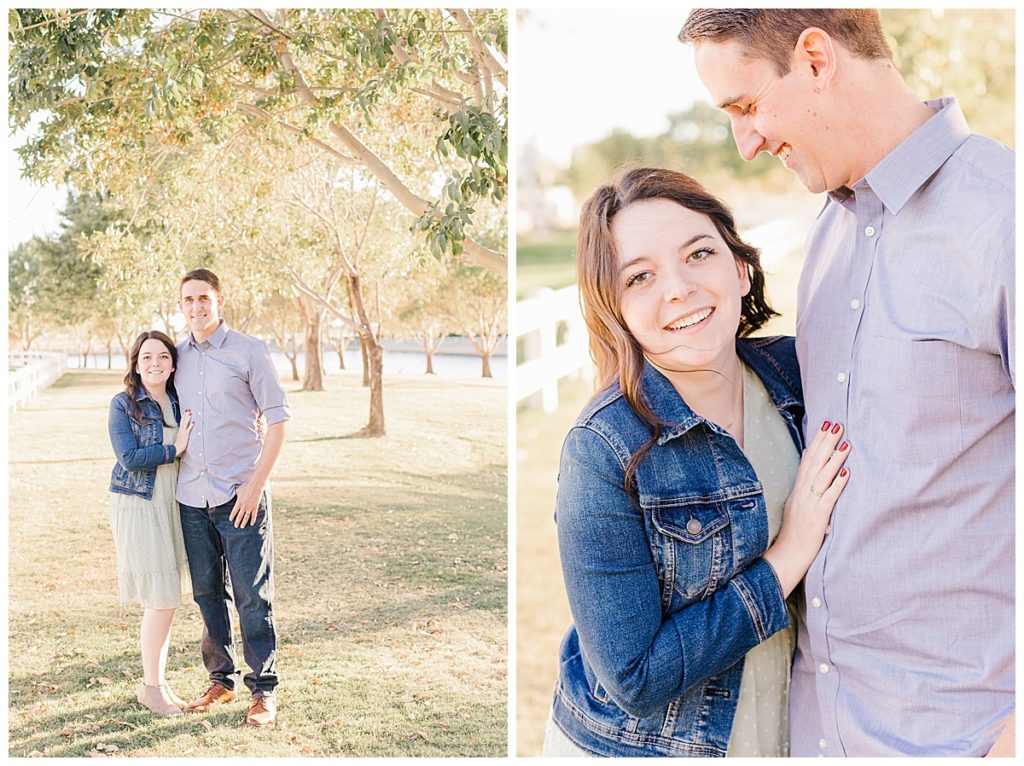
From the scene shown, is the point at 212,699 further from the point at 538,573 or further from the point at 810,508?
the point at 538,573

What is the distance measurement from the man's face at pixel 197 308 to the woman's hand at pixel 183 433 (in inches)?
8.4

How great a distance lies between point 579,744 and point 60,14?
2.21 metres

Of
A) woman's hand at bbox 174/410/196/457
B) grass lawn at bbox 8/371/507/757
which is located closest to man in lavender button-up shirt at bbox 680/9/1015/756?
grass lawn at bbox 8/371/507/757

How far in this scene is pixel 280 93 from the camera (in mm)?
2613

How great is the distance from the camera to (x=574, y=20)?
8422mm

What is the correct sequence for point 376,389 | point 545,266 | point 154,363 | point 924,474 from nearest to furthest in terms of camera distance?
point 924,474
point 154,363
point 376,389
point 545,266

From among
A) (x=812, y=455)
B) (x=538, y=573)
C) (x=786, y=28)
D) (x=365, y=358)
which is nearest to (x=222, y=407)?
(x=365, y=358)

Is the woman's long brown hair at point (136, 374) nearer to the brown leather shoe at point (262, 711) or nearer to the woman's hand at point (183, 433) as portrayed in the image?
the woman's hand at point (183, 433)

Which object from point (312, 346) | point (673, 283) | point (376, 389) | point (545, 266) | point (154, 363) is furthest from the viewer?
point (545, 266)

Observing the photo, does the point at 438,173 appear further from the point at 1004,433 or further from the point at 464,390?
the point at 1004,433

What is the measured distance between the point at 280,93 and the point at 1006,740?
228 centimetres

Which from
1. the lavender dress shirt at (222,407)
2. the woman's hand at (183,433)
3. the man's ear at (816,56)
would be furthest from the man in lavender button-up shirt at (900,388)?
the woman's hand at (183,433)

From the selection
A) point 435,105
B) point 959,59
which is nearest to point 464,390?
point 435,105

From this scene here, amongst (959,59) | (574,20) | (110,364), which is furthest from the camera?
(574,20)
